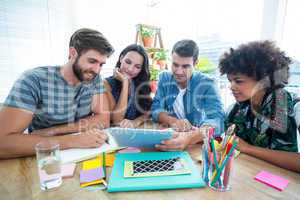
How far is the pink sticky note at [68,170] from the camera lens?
734 millimetres

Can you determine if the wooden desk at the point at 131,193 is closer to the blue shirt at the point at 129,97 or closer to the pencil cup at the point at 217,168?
the pencil cup at the point at 217,168

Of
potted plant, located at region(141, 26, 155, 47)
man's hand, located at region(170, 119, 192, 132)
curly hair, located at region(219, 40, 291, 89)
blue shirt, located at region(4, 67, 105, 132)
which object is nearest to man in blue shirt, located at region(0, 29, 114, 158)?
blue shirt, located at region(4, 67, 105, 132)

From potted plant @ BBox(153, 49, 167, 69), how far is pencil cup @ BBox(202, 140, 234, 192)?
1.97 metres

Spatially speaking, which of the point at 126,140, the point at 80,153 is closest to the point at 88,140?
the point at 80,153

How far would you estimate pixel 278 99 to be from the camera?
108 cm

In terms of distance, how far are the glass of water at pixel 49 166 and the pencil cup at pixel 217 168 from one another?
1.60 ft

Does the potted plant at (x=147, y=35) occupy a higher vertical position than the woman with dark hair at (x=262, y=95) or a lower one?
higher

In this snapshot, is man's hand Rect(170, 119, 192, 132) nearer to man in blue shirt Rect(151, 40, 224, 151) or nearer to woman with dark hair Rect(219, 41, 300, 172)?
man in blue shirt Rect(151, 40, 224, 151)

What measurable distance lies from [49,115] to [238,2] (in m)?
2.38

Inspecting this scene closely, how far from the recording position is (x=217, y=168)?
671 mm

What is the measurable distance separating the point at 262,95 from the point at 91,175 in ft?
3.21

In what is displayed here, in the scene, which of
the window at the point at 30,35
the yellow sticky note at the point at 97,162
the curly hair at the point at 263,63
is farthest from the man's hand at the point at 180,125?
the window at the point at 30,35

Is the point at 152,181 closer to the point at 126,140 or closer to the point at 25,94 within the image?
the point at 126,140

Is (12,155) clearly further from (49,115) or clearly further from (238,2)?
(238,2)
